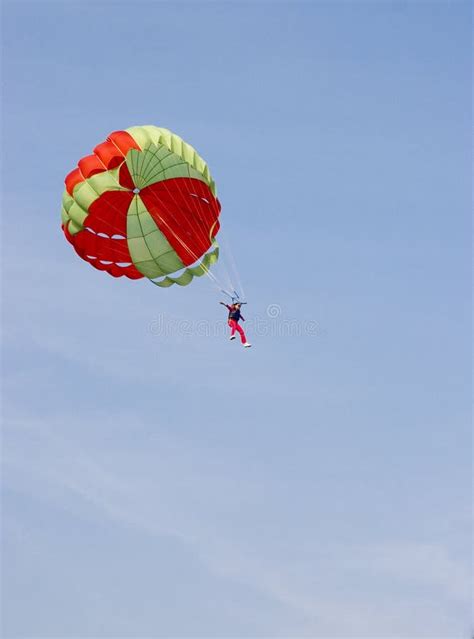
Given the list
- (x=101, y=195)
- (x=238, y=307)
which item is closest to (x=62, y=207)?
(x=101, y=195)

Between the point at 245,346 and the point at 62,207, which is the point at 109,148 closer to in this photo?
the point at 62,207

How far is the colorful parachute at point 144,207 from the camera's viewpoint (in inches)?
2594

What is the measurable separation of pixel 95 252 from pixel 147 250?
5.06 feet

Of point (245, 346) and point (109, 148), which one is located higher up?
point (109, 148)

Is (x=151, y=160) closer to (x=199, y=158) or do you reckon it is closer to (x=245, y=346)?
(x=199, y=158)

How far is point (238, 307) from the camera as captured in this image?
65.4 metres

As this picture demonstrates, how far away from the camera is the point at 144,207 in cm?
6669

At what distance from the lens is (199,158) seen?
6662 centimetres

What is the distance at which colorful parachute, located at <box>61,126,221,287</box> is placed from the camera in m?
65.9

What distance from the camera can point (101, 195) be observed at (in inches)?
2594

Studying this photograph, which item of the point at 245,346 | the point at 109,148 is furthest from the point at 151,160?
the point at 245,346

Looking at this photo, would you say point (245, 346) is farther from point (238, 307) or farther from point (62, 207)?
point (62, 207)

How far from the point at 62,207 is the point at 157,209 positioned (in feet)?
9.15

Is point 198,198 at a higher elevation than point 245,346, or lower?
higher
